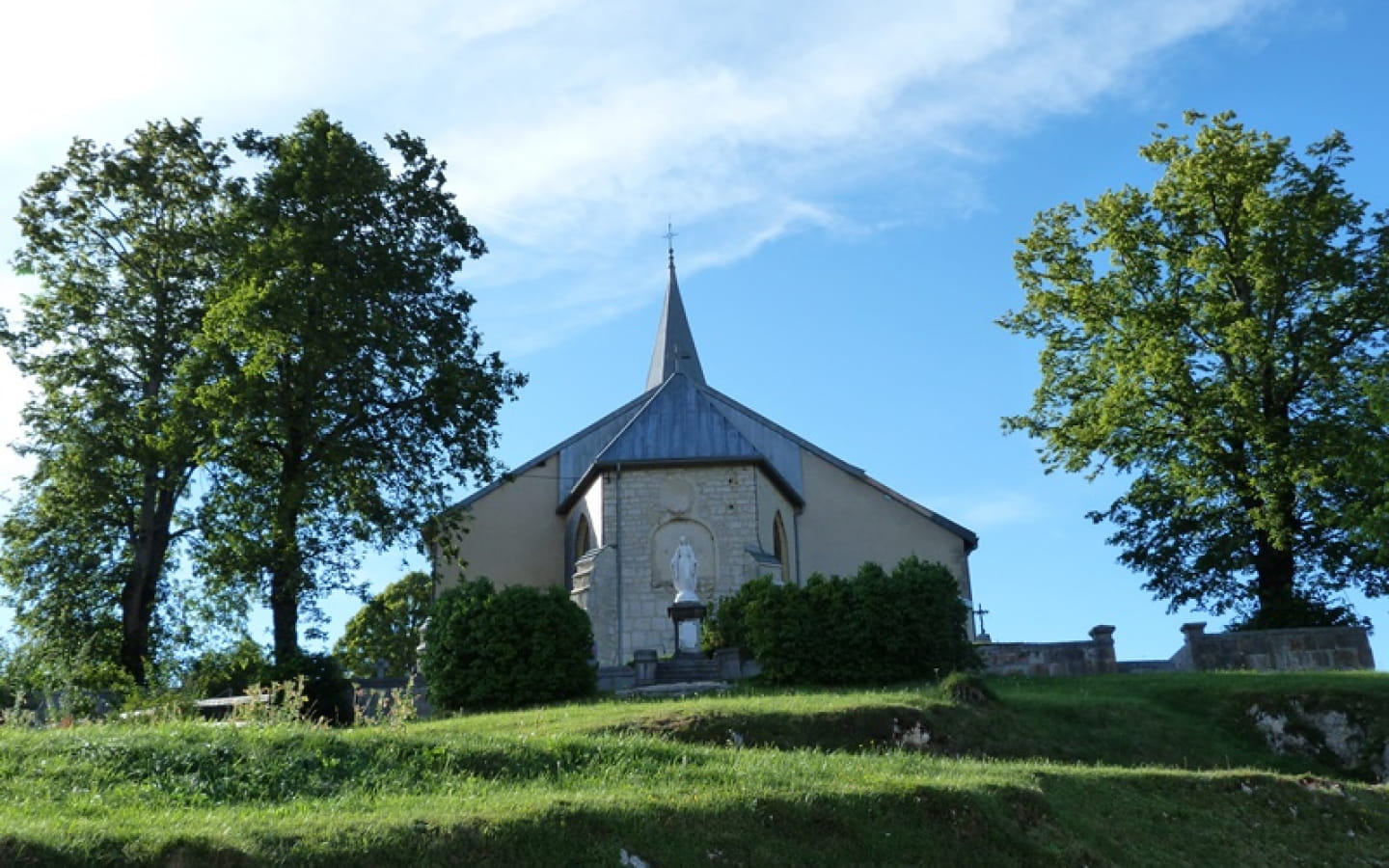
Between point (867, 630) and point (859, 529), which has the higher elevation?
point (859, 529)

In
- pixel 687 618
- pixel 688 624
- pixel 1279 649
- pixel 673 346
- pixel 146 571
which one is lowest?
pixel 1279 649

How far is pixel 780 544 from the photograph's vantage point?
29781mm

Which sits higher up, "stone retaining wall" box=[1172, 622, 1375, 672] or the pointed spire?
the pointed spire

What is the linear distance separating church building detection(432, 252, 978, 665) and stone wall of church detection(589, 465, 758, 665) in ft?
0.08

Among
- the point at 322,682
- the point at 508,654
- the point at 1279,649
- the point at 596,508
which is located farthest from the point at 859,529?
the point at 322,682

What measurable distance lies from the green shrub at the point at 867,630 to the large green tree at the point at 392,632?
12.1 meters

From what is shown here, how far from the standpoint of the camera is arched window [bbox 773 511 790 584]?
2927 centimetres

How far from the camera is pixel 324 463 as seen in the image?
2381 centimetres

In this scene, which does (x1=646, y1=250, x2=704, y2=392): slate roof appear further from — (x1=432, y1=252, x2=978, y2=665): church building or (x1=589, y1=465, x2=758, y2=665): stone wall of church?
(x1=589, y1=465, x2=758, y2=665): stone wall of church

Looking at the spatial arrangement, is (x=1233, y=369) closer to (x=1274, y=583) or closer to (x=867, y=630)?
(x=1274, y=583)

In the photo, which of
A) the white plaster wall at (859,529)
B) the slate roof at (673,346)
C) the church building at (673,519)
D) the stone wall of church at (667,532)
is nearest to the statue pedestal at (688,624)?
the church building at (673,519)

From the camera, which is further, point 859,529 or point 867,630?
point 859,529

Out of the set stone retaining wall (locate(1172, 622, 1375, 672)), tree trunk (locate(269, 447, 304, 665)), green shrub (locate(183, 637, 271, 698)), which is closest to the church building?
tree trunk (locate(269, 447, 304, 665))

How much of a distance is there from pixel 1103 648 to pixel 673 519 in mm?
9533
